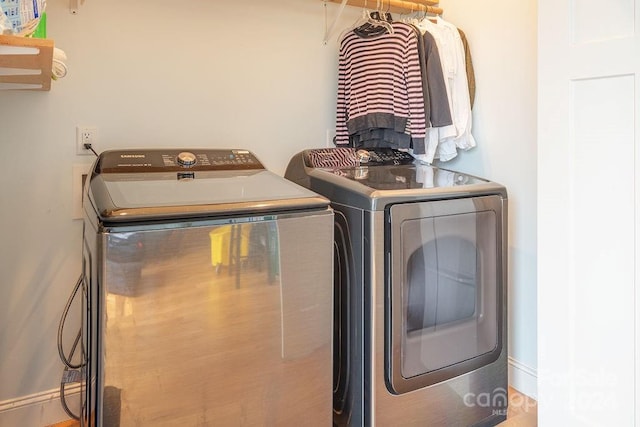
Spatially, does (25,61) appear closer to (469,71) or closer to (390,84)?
(390,84)

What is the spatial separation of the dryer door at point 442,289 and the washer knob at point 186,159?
0.75 m

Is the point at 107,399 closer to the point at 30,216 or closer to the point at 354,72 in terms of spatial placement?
the point at 30,216

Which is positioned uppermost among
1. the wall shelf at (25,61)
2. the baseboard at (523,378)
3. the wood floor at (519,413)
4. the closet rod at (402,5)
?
the closet rod at (402,5)

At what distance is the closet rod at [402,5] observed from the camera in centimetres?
230

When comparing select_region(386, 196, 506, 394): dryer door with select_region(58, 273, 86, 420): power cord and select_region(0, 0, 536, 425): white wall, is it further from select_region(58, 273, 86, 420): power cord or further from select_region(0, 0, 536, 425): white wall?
select_region(58, 273, 86, 420): power cord

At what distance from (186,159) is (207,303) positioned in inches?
26.2

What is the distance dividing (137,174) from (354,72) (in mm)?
1154

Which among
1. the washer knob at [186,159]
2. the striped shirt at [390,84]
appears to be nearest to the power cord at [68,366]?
the washer knob at [186,159]

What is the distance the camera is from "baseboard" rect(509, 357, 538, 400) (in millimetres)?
2172

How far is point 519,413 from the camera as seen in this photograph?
6.75ft

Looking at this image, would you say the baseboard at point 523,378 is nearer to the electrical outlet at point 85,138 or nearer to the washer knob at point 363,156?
the washer knob at point 363,156

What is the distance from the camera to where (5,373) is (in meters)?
1.83
